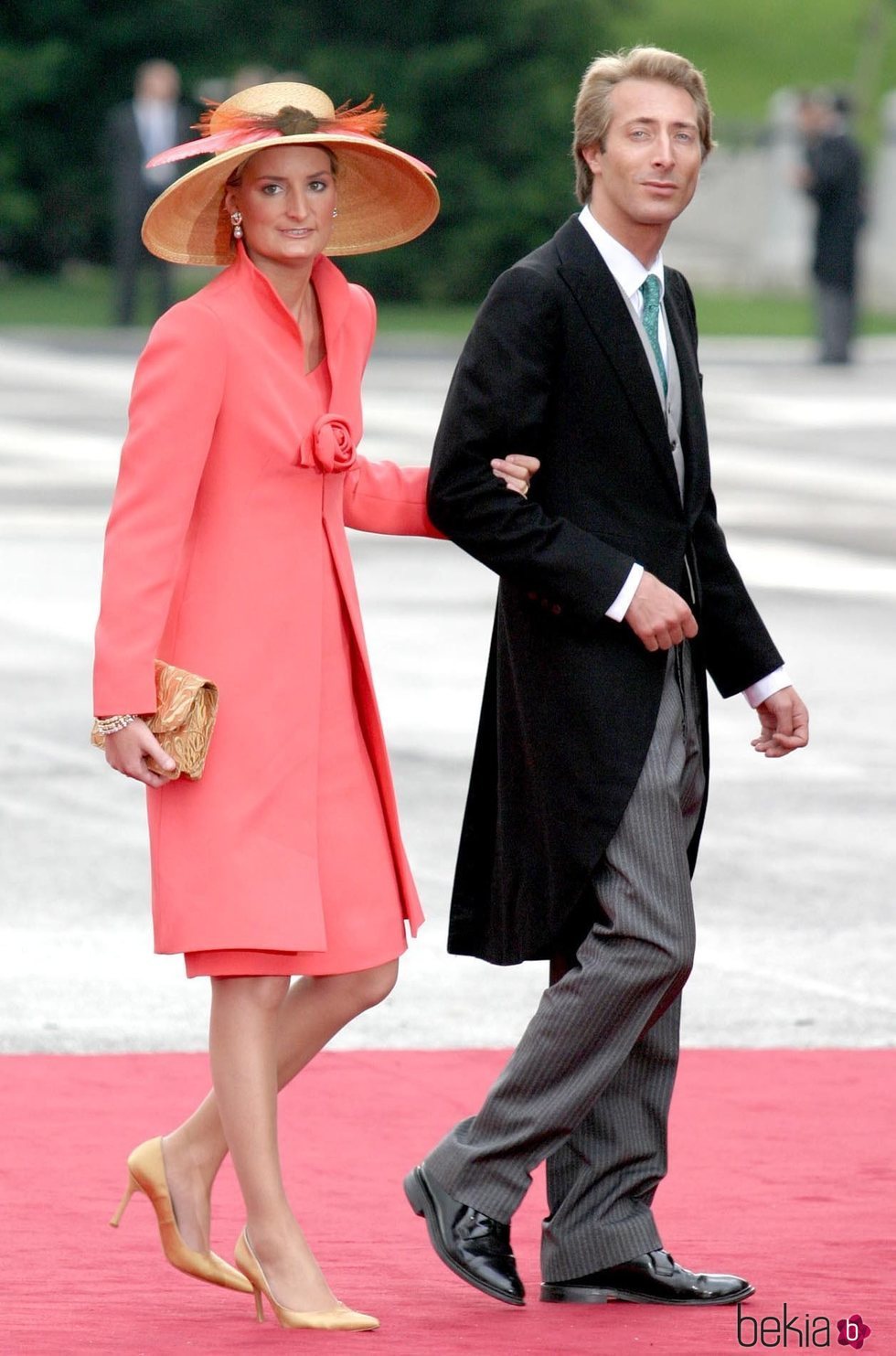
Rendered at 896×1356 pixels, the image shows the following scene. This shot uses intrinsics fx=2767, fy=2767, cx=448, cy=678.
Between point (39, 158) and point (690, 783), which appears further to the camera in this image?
point (39, 158)

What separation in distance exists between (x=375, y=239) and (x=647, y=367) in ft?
1.91

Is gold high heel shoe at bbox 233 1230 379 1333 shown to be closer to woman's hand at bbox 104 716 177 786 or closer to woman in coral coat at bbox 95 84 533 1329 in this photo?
woman in coral coat at bbox 95 84 533 1329

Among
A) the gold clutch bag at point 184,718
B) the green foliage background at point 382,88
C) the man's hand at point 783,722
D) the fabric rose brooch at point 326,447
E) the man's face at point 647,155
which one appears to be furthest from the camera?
the green foliage background at point 382,88

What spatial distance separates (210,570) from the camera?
414 cm

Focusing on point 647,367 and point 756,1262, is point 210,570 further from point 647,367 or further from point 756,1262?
point 756,1262

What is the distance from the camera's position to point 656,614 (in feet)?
13.7

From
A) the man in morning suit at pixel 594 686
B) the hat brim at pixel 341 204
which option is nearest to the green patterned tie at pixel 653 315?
the man in morning suit at pixel 594 686

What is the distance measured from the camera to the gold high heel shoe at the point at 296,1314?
4.05m

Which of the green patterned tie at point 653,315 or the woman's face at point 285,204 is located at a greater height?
the woman's face at point 285,204

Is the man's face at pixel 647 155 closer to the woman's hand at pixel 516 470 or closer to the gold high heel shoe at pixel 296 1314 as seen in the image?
the woman's hand at pixel 516 470

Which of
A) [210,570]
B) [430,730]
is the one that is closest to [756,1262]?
[210,570]

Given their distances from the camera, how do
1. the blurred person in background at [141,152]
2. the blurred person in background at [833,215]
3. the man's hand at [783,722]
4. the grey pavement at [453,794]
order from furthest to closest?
the blurred person in background at [141,152] → the blurred person in background at [833,215] → the grey pavement at [453,794] → the man's hand at [783,722]

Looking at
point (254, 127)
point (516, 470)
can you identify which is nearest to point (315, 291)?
point (254, 127)

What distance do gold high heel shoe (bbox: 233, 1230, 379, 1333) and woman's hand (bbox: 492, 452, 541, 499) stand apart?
120cm
